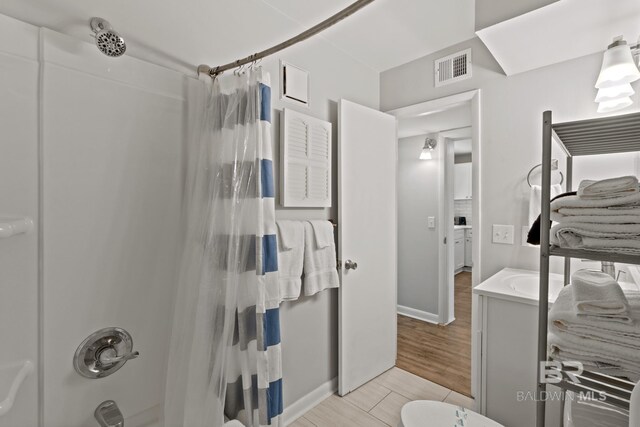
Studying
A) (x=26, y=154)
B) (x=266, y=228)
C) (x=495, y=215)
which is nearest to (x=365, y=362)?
(x=495, y=215)

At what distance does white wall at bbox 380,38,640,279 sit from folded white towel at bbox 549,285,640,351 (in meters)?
1.03

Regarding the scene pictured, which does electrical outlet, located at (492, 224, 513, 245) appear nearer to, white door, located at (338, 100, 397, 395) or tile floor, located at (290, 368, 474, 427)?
white door, located at (338, 100, 397, 395)

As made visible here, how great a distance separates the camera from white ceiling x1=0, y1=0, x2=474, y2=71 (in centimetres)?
100

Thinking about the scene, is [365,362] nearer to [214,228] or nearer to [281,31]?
[214,228]

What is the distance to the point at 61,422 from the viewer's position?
960 millimetres

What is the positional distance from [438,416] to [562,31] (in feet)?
6.97

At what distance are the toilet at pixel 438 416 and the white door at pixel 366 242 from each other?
47 centimetres

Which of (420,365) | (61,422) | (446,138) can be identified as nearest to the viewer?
(61,422)

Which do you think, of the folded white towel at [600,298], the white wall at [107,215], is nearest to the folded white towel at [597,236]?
the folded white towel at [600,298]

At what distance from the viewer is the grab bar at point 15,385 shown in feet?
2.40

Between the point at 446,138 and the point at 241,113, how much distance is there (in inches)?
112

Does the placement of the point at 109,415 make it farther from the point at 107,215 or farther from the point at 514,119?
the point at 514,119

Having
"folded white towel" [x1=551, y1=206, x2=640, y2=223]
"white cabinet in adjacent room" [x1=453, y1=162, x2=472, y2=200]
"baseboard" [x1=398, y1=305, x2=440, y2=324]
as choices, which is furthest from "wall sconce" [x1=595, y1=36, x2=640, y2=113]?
"white cabinet in adjacent room" [x1=453, y1=162, x2=472, y2=200]

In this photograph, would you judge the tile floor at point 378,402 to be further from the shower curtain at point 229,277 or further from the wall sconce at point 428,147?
the wall sconce at point 428,147
